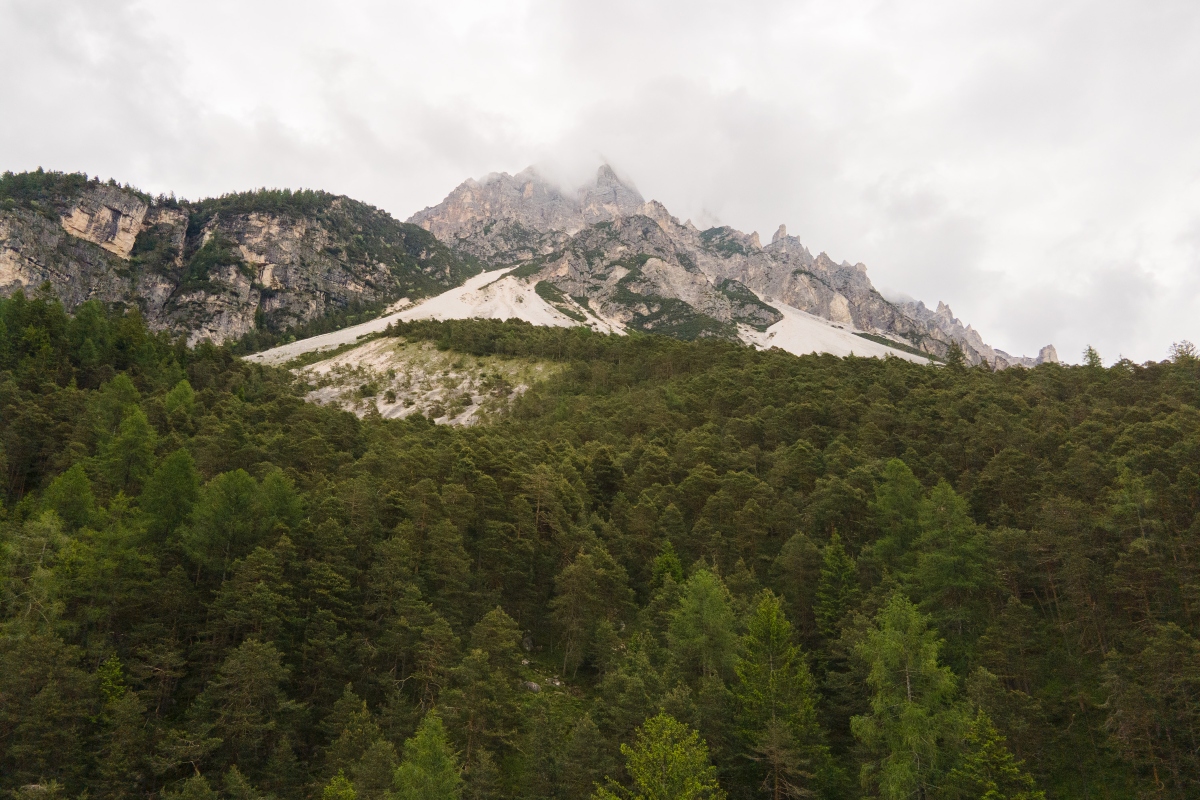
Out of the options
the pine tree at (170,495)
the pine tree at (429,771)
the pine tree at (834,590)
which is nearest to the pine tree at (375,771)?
the pine tree at (429,771)

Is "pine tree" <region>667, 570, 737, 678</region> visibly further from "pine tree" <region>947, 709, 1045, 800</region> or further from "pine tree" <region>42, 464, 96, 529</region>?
"pine tree" <region>42, 464, 96, 529</region>

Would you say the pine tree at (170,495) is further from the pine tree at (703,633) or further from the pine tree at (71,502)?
the pine tree at (703,633)

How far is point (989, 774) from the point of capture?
71.4ft

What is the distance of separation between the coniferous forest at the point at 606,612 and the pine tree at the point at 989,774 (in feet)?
0.39

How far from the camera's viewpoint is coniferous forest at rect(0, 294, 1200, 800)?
25.2m

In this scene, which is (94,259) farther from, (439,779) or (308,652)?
(439,779)

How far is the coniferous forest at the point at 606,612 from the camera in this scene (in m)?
25.2

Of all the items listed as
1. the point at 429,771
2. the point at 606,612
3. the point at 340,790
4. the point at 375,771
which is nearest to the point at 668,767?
the point at 429,771

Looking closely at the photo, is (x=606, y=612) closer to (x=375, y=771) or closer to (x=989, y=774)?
(x=375, y=771)

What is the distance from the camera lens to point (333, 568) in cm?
3644

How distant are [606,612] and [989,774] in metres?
23.5

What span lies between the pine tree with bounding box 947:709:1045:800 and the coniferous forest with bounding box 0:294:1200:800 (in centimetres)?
12

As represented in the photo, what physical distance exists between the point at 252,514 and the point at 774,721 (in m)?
31.5

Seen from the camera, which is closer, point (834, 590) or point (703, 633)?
point (703, 633)
